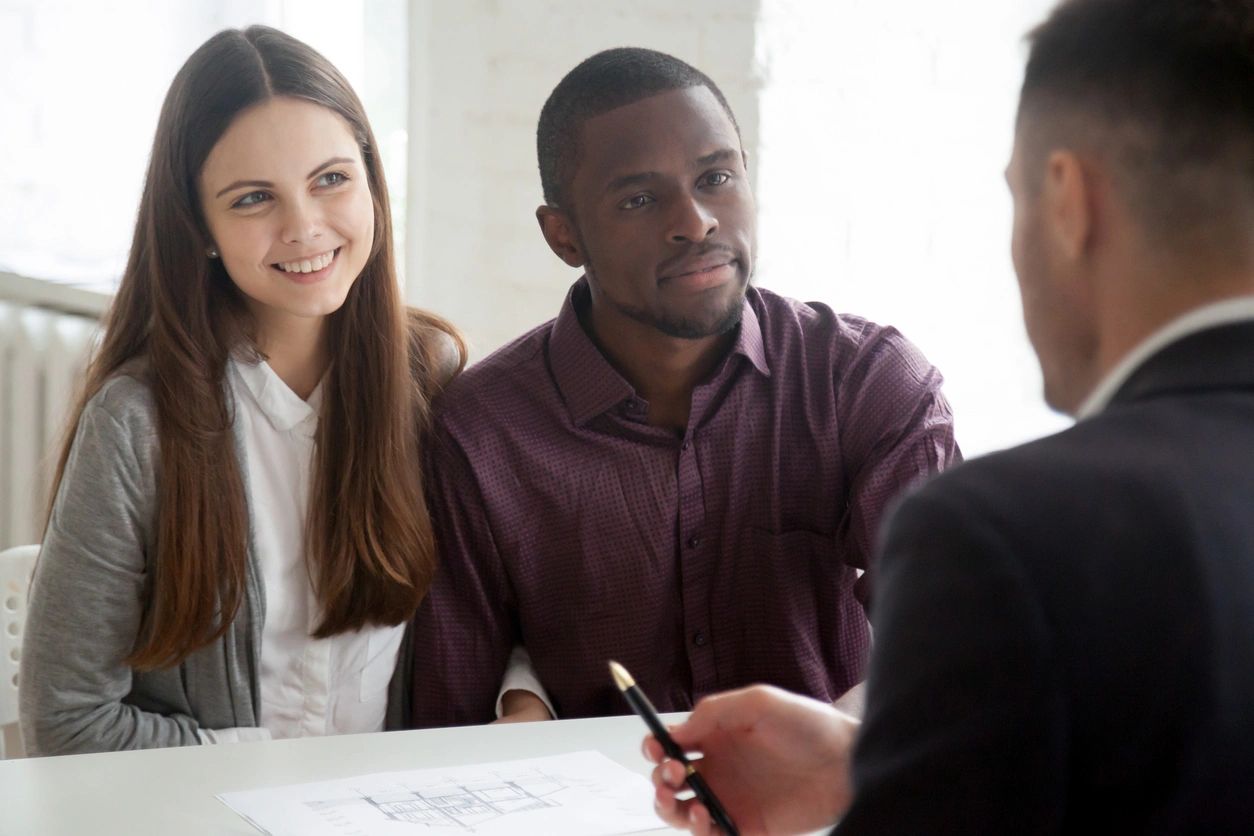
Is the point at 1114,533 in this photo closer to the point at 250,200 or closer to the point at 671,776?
the point at 671,776

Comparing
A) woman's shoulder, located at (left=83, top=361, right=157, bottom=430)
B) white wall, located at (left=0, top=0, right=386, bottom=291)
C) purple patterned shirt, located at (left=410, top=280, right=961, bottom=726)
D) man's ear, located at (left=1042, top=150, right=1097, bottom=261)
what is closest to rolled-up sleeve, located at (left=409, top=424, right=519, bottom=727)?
purple patterned shirt, located at (left=410, top=280, right=961, bottom=726)

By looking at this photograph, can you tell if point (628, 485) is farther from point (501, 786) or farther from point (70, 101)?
point (70, 101)

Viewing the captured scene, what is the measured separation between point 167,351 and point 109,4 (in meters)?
1.48

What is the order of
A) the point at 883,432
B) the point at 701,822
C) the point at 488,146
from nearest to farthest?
the point at 701,822, the point at 883,432, the point at 488,146

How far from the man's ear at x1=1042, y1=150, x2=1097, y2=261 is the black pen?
44 centimetres

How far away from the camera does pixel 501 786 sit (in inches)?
48.1

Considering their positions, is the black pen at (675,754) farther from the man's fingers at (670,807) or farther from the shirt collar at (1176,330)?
the shirt collar at (1176,330)

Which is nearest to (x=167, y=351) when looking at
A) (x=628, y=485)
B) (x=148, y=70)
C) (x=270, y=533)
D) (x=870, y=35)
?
(x=270, y=533)

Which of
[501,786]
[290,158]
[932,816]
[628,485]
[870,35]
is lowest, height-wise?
[501,786]

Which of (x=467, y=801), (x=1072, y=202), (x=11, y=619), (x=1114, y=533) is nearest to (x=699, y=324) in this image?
(x=467, y=801)

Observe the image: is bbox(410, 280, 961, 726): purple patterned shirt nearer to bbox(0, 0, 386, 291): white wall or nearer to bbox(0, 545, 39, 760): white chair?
bbox(0, 545, 39, 760): white chair

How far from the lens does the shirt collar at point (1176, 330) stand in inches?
26.1

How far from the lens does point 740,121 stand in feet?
7.14

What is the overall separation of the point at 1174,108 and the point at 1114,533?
22cm
